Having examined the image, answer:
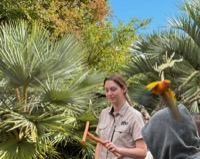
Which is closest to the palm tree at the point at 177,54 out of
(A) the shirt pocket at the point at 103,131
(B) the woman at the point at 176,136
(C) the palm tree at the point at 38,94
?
(C) the palm tree at the point at 38,94

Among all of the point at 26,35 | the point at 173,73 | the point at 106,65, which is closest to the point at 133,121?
the point at 26,35

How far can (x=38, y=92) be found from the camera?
341 inches

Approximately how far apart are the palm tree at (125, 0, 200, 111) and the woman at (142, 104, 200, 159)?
953 centimetres

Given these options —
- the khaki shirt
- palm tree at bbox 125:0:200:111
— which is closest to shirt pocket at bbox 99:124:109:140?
the khaki shirt

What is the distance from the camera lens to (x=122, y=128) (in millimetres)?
3385

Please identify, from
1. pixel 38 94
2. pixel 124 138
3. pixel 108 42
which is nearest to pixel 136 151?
pixel 124 138

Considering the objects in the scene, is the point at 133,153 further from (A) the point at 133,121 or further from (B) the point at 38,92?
(B) the point at 38,92

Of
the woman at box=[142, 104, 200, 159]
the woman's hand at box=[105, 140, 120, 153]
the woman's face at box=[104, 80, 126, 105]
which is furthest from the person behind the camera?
the woman's face at box=[104, 80, 126, 105]

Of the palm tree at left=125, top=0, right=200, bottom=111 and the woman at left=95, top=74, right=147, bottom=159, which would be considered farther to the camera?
the palm tree at left=125, top=0, right=200, bottom=111

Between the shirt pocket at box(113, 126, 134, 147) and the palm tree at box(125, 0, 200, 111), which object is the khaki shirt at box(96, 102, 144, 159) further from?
the palm tree at box(125, 0, 200, 111)

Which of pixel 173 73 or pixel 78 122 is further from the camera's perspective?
pixel 173 73

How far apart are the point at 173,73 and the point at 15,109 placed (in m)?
4.53

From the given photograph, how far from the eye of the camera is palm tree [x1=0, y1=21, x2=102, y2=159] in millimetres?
8008

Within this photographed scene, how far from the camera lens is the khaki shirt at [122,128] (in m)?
3.35
